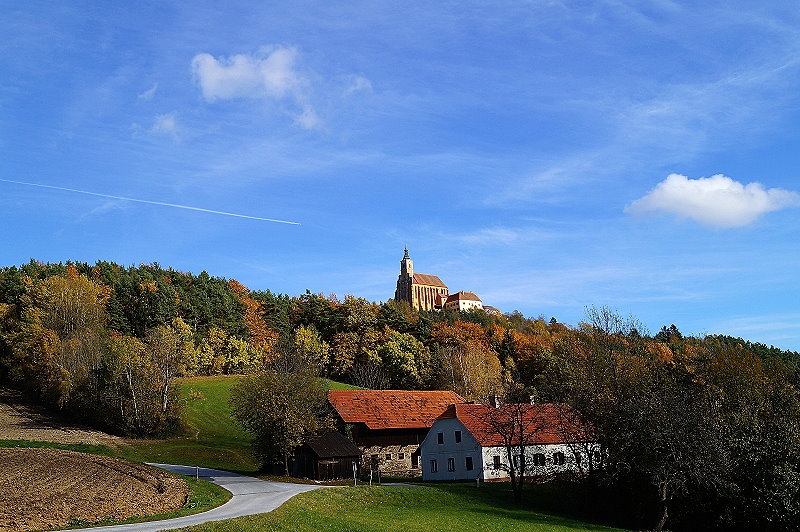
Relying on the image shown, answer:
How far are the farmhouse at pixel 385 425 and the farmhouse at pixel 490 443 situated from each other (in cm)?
347

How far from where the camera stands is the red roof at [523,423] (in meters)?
47.3

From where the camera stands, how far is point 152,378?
73188 mm

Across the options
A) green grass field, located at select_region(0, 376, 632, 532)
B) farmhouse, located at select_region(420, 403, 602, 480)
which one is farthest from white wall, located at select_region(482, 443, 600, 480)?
green grass field, located at select_region(0, 376, 632, 532)

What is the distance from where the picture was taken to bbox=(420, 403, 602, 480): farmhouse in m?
50.6

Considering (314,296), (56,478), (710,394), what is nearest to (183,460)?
(56,478)

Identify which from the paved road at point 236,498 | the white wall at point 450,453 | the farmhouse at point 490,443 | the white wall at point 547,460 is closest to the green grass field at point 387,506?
the paved road at point 236,498

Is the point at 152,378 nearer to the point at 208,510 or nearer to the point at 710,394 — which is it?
the point at 208,510

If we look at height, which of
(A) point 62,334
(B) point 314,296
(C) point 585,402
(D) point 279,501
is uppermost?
(B) point 314,296

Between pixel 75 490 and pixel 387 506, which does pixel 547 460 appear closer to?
pixel 387 506

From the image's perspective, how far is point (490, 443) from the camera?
55.4 metres

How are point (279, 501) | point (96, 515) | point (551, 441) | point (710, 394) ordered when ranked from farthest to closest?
point (551, 441)
point (710, 394)
point (279, 501)
point (96, 515)

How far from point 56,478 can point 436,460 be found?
30.3 metres

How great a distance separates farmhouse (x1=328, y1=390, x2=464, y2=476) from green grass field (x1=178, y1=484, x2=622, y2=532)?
14385 mm

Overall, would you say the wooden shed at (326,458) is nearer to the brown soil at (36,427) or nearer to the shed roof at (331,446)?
the shed roof at (331,446)
